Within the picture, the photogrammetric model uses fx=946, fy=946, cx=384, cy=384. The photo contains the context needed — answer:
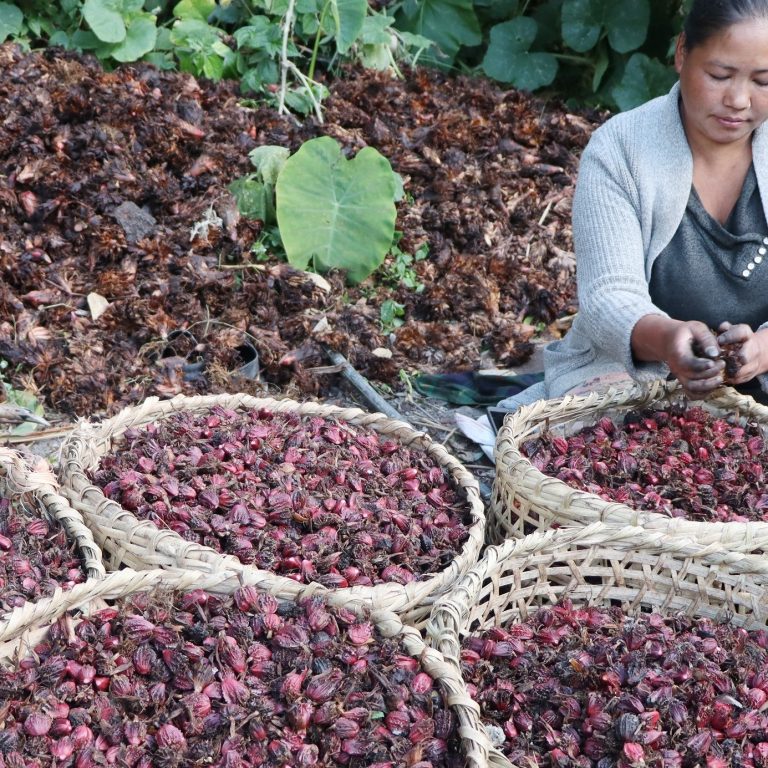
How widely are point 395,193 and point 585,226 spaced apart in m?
1.57

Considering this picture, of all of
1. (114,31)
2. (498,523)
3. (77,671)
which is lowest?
(498,523)

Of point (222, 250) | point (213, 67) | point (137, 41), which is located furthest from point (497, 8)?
point (222, 250)

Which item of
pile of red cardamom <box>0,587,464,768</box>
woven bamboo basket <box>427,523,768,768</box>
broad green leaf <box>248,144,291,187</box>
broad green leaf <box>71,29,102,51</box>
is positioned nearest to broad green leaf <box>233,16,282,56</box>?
broad green leaf <box>71,29,102,51</box>

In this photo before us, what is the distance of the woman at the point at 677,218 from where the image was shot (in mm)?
2252

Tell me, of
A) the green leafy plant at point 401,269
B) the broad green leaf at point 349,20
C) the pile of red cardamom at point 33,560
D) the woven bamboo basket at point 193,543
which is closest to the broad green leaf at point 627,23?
the broad green leaf at point 349,20

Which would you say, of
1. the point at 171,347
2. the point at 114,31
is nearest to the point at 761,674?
the point at 171,347

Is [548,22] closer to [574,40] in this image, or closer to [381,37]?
[574,40]

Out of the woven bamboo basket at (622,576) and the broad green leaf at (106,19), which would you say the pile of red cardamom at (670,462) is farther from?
the broad green leaf at (106,19)

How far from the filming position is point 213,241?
353 centimetres

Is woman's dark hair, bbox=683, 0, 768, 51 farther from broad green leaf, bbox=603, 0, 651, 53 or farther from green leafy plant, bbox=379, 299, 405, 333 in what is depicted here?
broad green leaf, bbox=603, 0, 651, 53

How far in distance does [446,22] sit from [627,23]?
99cm

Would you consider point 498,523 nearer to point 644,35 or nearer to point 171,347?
point 171,347

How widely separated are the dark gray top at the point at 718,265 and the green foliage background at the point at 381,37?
230 centimetres

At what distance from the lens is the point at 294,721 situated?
144 centimetres
